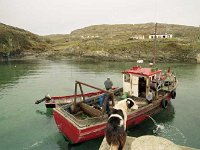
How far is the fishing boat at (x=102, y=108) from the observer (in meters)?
13.3

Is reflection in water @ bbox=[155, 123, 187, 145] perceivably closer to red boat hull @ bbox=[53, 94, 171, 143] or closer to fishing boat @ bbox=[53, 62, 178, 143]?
fishing boat @ bbox=[53, 62, 178, 143]

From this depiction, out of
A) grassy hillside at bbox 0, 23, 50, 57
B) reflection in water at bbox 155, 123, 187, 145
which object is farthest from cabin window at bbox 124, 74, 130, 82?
grassy hillside at bbox 0, 23, 50, 57

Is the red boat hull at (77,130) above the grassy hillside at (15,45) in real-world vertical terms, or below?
below

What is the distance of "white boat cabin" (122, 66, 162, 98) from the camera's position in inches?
742

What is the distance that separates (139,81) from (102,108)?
669 centimetres

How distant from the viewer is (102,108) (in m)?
14.5

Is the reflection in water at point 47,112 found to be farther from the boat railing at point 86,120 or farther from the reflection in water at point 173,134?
the reflection in water at point 173,134

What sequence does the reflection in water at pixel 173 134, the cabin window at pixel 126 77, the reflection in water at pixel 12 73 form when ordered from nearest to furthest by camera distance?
the reflection in water at pixel 173 134
the cabin window at pixel 126 77
the reflection in water at pixel 12 73

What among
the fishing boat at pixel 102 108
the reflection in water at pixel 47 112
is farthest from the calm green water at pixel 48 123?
the fishing boat at pixel 102 108

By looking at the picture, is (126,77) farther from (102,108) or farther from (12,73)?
(12,73)

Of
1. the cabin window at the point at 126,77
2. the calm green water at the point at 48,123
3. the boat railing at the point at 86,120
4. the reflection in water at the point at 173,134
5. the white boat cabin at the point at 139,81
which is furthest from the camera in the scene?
the cabin window at the point at 126,77

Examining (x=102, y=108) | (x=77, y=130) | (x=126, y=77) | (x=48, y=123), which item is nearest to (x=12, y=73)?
(x=48, y=123)

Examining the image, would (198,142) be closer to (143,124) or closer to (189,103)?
(143,124)

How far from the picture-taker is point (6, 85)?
35938mm
